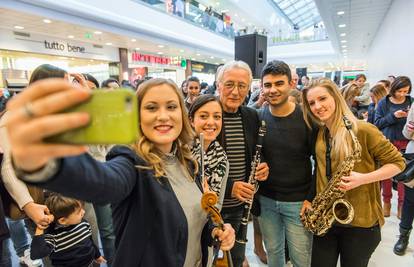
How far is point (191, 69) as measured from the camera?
14789 mm

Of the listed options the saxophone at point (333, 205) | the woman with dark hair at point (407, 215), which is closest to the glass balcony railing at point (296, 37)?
the woman with dark hair at point (407, 215)

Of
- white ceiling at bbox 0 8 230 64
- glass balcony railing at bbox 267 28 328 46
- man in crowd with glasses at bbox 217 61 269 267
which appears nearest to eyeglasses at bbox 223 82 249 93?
man in crowd with glasses at bbox 217 61 269 267

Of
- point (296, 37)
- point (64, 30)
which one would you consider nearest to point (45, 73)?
point (64, 30)

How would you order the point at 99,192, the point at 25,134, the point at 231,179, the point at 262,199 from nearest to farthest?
the point at 25,134, the point at 99,192, the point at 231,179, the point at 262,199

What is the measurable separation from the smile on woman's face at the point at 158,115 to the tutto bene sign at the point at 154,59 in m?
10.5

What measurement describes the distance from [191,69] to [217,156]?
1379 centimetres

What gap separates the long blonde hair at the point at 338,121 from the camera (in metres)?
1.48

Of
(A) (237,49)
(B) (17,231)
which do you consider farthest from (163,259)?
(A) (237,49)

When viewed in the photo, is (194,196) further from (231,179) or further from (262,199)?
(262,199)

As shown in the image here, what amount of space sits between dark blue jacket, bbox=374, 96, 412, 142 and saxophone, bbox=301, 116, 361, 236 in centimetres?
232

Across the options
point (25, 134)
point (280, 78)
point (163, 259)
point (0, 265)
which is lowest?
point (0, 265)

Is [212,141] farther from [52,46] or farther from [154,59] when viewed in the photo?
[154,59]

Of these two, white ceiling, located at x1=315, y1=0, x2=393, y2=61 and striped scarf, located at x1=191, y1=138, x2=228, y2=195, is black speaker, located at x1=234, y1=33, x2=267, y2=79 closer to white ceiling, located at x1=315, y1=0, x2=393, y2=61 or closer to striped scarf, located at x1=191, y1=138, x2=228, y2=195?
white ceiling, located at x1=315, y1=0, x2=393, y2=61

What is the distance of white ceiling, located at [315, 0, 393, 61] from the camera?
635 centimetres
